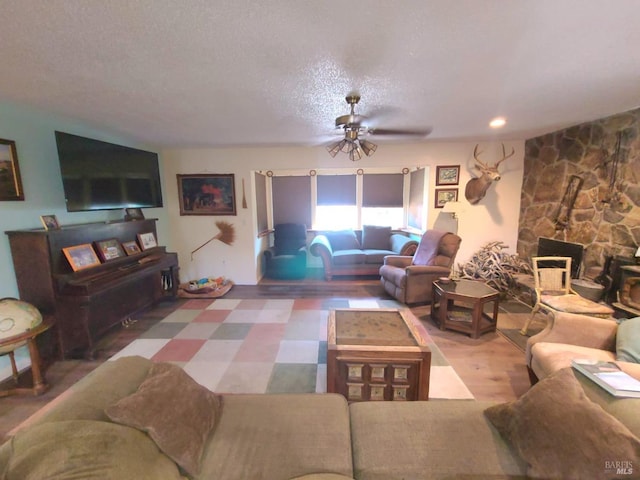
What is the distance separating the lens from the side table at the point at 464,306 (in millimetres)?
2877

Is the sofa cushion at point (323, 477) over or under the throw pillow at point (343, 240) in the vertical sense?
under

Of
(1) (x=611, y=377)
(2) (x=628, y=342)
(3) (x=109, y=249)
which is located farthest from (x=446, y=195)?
(3) (x=109, y=249)

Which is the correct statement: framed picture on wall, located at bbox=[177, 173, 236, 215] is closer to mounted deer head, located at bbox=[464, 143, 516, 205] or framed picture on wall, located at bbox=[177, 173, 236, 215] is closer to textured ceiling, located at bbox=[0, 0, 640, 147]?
textured ceiling, located at bbox=[0, 0, 640, 147]

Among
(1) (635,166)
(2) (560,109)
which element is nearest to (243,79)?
(2) (560,109)

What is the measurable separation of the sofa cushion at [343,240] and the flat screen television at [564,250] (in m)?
2.97

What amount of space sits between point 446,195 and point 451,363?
2.92 m

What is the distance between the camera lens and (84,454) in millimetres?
841

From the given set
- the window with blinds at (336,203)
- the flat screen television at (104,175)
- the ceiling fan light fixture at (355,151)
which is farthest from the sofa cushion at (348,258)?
the flat screen television at (104,175)

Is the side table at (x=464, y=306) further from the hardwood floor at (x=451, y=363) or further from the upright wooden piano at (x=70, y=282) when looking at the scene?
the upright wooden piano at (x=70, y=282)

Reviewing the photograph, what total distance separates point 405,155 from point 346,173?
1474mm

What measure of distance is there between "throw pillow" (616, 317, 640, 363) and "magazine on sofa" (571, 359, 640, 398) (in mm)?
326

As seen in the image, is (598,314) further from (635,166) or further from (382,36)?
(382,36)

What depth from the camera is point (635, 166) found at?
287 centimetres

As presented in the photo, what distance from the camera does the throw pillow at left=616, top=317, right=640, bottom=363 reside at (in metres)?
1.67
